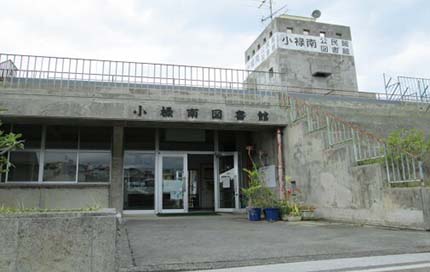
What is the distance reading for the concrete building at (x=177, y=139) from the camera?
735 cm

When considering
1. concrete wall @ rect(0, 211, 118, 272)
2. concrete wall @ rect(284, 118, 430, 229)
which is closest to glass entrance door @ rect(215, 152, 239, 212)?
concrete wall @ rect(284, 118, 430, 229)

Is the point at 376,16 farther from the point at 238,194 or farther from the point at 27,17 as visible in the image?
the point at 27,17

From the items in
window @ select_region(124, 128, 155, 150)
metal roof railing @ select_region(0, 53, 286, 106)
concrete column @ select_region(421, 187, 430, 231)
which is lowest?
concrete column @ select_region(421, 187, 430, 231)

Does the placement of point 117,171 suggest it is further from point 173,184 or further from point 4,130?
point 4,130

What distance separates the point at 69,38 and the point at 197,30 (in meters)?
4.13

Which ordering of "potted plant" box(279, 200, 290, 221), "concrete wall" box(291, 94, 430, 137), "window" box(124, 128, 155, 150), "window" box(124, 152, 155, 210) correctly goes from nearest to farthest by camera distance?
"potted plant" box(279, 200, 290, 221) < "concrete wall" box(291, 94, 430, 137) < "window" box(124, 152, 155, 210) < "window" box(124, 128, 155, 150)

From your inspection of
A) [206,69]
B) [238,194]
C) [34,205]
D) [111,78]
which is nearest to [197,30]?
[206,69]

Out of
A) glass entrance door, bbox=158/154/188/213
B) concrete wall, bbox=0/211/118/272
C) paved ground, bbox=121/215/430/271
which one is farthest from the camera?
glass entrance door, bbox=158/154/188/213

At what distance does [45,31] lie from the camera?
9.06 metres

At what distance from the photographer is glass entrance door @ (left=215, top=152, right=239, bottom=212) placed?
36.1ft

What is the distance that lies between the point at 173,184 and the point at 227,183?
1879 millimetres

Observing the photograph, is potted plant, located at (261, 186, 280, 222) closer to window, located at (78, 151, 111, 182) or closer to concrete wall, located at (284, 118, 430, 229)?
concrete wall, located at (284, 118, 430, 229)

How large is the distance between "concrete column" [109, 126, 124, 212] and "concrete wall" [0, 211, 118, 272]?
7283 mm

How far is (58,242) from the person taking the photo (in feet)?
8.52
